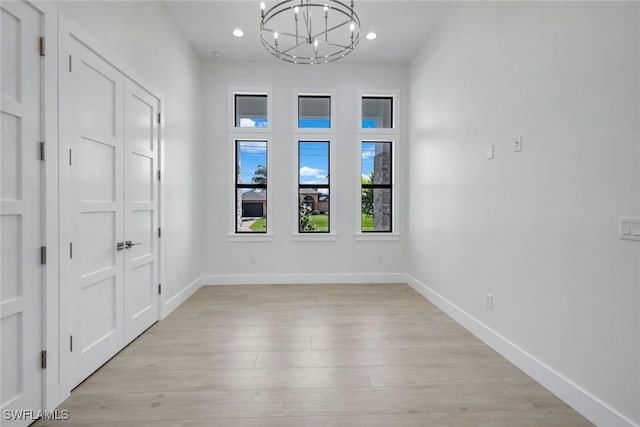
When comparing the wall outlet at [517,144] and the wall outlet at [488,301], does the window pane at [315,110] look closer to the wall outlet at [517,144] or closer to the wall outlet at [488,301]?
the wall outlet at [517,144]

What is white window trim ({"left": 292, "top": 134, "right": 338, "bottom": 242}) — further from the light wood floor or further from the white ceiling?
the light wood floor

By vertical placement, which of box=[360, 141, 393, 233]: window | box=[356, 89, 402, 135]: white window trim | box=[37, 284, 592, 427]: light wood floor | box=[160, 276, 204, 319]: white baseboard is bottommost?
box=[37, 284, 592, 427]: light wood floor

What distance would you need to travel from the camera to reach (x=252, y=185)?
4.91 metres

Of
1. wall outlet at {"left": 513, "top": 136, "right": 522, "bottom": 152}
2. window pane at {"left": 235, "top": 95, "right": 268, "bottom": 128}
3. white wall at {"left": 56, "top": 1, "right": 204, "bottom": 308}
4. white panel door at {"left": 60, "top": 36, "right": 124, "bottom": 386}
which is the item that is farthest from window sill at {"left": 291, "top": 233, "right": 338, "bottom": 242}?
wall outlet at {"left": 513, "top": 136, "right": 522, "bottom": 152}

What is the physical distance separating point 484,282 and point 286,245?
9.30 feet

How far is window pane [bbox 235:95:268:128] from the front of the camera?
4898mm

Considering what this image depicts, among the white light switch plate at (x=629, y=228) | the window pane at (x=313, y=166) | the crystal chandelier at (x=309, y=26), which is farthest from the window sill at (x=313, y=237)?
the white light switch plate at (x=629, y=228)

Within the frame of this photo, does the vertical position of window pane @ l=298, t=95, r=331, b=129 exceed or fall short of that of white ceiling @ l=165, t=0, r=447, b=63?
it falls short

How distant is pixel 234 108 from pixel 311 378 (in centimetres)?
399

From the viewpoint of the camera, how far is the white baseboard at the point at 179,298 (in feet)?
11.2

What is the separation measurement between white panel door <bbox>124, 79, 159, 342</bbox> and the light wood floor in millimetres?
270

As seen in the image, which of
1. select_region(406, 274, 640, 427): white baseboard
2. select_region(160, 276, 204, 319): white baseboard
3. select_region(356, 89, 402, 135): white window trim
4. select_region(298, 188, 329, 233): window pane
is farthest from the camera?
select_region(298, 188, 329, 233): window pane

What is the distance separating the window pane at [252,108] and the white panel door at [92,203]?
2.36 m

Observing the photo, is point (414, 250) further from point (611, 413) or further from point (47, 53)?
point (47, 53)
